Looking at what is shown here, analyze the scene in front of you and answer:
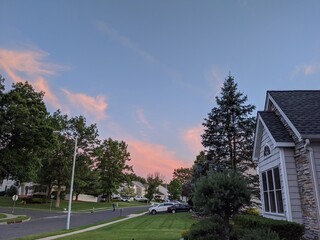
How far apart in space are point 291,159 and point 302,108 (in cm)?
269

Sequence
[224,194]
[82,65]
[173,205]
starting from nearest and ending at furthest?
[224,194], [82,65], [173,205]

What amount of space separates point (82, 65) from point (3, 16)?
5.55m

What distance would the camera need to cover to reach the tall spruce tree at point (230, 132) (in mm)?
22641

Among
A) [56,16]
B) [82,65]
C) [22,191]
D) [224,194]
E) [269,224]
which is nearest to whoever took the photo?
[269,224]

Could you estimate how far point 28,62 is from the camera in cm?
1880

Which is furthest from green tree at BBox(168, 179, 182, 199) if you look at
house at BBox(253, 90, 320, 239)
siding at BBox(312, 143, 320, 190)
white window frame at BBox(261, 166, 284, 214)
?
siding at BBox(312, 143, 320, 190)

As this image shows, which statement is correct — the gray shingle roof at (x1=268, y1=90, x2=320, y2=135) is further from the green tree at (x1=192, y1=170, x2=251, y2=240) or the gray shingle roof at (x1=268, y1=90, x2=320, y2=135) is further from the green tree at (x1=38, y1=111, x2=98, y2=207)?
the green tree at (x1=38, y1=111, x2=98, y2=207)

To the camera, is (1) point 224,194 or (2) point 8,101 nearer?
(1) point 224,194

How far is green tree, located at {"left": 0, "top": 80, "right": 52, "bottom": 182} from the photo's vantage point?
2470cm

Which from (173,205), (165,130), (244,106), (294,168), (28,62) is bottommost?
(173,205)

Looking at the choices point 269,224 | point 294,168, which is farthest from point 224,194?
point 294,168

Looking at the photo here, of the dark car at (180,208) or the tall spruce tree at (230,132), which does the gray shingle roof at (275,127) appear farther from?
the dark car at (180,208)

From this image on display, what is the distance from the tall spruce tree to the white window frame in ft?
33.2

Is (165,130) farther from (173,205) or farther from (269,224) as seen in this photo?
(269,224)
